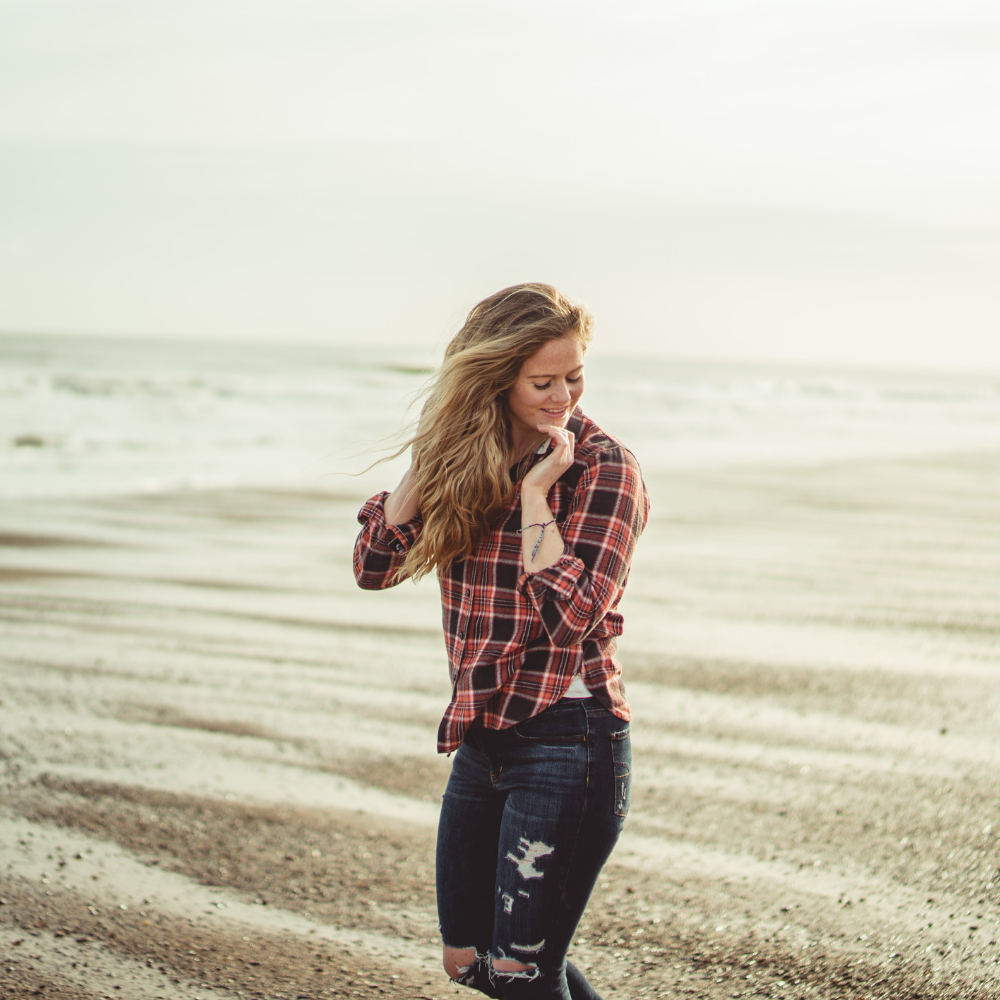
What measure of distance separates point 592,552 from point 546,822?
1.97 feet

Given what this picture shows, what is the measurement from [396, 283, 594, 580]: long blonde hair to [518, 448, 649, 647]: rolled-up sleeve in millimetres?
187

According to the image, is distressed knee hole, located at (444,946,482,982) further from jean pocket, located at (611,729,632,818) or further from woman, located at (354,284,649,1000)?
jean pocket, located at (611,729,632,818)

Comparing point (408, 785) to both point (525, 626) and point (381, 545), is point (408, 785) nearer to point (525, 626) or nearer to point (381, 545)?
point (381, 545)

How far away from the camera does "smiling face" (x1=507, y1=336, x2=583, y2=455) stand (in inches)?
103

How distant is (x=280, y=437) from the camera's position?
23953 mm

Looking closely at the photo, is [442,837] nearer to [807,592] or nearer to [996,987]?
[996,987]

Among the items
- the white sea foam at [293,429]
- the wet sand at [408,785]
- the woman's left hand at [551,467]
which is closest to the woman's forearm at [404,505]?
the woman's left hand at [551,467]

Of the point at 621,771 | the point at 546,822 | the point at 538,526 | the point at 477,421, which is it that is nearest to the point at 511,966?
the point at 546,822

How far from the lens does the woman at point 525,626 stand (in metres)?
2.48

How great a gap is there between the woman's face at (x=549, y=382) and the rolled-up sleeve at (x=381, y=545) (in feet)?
1.34

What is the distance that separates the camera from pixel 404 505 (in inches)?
108

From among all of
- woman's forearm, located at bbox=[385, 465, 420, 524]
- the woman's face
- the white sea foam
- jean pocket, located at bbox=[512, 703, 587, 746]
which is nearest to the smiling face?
the woman's face

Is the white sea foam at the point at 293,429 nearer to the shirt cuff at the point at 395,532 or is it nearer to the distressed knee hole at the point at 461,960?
the shirt cuff at the point at 395,532

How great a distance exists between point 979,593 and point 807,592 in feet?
4.41
